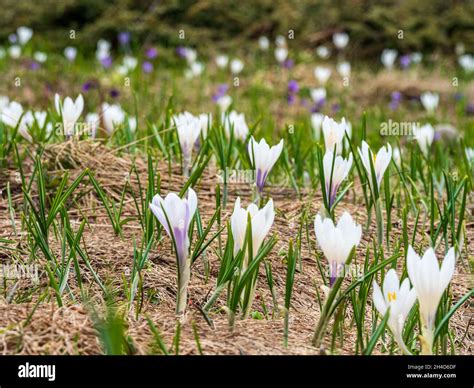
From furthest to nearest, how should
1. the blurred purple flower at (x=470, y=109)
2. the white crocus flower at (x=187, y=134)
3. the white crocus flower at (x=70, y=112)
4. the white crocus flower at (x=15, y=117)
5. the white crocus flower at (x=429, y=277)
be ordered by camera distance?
the blurred purple flower at (x=470, y=109) < the white crocus flower at (x=15, y=117) < the white crocus flower at (x=70, y=112) < the white crocus flower at (x=187, y=134) < the white crocus flower at (x=429, y=277)

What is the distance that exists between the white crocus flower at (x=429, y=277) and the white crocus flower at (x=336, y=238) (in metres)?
0.16

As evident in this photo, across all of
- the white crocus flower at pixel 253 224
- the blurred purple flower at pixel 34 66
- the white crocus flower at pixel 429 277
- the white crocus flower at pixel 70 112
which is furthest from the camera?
the blurred purple flower at pixel 34 66

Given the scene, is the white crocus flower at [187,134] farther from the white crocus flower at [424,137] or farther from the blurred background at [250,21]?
the blurred background at [250,21]

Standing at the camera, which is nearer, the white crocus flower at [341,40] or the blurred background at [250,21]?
the white crocus flower at [341,40]

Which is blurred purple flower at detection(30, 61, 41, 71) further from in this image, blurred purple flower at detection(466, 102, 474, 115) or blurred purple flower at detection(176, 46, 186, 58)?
blurred purple flower at detection(466, 102, 474, 115)

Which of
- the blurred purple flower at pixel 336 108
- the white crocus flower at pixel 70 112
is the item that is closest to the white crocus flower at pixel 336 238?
the white crocus flower at pixel 70 112

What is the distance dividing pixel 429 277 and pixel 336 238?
24 centimetres

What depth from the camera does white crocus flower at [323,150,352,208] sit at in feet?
7.72

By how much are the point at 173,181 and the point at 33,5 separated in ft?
23.2

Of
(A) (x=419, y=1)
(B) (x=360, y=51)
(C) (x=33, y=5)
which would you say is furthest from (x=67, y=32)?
(A) (x=419, y=1)

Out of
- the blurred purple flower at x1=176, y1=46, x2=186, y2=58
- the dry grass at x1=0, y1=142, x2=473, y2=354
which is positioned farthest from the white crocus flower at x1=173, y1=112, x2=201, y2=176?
the blurred purple flower at x1=176, y1=46, x2=186, y2=58

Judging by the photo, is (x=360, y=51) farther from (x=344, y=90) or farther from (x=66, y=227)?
(x=66, y=227)

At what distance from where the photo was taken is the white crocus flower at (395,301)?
5.73 feet

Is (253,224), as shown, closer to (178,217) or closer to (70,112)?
(178,217)
